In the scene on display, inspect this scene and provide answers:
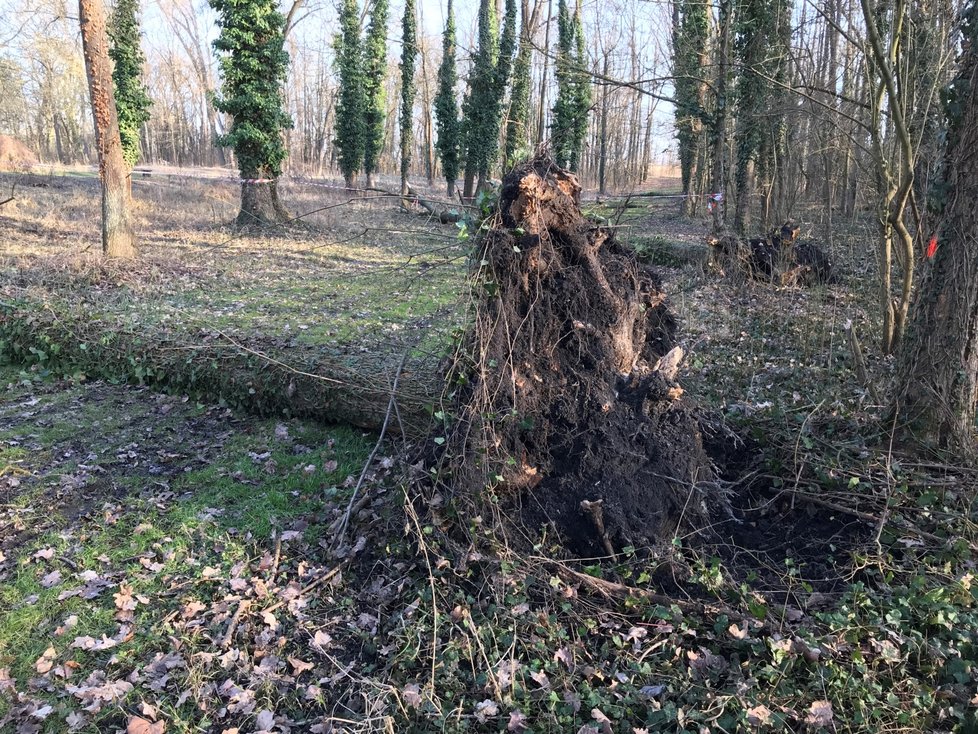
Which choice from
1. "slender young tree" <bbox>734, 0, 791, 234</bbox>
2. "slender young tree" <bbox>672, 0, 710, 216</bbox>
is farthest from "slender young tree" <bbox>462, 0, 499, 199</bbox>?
"slender young tree" <bbox>734, 0, 791, 234</bbox>

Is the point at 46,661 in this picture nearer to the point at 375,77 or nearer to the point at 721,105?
the point at 721,105

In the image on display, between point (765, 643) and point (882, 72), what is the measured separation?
4.61 metres

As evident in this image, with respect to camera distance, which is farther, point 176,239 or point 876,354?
point 176,239

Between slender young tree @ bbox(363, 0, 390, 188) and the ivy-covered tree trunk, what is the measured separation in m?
29.1

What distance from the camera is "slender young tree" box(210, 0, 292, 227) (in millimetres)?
17609

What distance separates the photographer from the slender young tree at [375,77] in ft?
98.4

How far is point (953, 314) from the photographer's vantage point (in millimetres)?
4422

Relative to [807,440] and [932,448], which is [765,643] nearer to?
[807,440]

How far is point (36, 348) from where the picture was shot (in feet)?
25.6

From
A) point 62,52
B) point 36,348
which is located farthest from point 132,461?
point 62,52

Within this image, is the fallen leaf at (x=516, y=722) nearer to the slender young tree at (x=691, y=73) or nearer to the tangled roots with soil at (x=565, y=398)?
the tangled roots with soil at (x=565, y=398)

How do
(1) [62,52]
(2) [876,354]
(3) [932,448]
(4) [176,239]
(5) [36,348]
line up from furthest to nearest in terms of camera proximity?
(1) [62,52] → (4) [176,239] → (5) [36,348] → (2) [876,354] → (3) [932,448]

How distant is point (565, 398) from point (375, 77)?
1203 inches

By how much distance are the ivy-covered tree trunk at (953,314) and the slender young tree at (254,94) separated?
53.4ft
